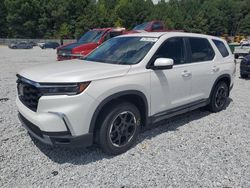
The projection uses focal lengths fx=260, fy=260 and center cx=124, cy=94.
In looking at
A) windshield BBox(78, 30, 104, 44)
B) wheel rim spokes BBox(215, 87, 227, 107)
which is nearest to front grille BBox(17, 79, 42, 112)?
wheel rim spokes BBox(215, 87, 227, 107)

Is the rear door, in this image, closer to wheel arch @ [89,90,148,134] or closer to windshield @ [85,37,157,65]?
windshield @ [85,37,157,65]

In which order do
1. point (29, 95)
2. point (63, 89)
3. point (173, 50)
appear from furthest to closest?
point (173, 50) < point (29, 95) < point (63, 89)

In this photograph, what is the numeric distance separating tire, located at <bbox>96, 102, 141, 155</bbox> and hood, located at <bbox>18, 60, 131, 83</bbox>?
50 cm

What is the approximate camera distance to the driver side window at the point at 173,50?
14.6 feet

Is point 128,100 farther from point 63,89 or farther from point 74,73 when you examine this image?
point 63,89

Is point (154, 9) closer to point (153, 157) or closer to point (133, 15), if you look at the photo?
point (133, 15)

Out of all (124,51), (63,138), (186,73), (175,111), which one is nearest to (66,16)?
(124,51)

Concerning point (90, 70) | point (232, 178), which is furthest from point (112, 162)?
point (232, 178)

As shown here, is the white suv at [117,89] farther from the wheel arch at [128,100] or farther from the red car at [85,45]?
the red car at [85,45]

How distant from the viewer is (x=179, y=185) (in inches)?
127

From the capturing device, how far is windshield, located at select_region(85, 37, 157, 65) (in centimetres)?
424

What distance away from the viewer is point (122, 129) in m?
3.98

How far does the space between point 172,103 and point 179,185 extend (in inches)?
66.9

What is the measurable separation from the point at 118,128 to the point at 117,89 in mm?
623
